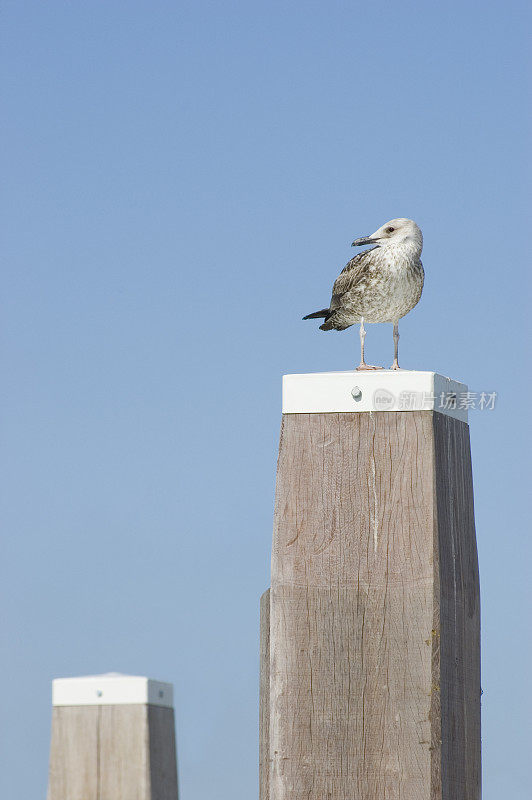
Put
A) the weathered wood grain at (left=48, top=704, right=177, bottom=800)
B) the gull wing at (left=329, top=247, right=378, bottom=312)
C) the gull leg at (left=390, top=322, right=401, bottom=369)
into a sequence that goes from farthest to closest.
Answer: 1. the gull wing at (left=329, top=247, right=378, bottom=312)
2. the gull leg at (left=390, top=322, right=401, bottom=369)
3. the weathered wood grain at (left=48, top=704, right=177, bottom=800)

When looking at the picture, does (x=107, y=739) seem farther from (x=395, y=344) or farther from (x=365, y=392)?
(x=395, y=344)

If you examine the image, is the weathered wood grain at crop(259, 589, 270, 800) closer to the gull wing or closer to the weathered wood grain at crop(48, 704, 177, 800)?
the weathered wood grain at crop(48, 704, 177, 800)

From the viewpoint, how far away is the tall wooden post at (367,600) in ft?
9.52

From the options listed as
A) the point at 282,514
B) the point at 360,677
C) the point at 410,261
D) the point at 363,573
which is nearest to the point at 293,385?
the point at 282,514

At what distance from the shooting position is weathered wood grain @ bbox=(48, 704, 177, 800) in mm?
3334

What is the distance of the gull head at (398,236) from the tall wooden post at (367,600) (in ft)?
9.04

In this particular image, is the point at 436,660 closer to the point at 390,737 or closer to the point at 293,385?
the point at 390,737

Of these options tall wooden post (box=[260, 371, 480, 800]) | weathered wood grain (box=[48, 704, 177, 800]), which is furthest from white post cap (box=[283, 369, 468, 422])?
weathered wood grain (box=[48, 704, 177, 800])

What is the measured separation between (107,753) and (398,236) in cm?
353

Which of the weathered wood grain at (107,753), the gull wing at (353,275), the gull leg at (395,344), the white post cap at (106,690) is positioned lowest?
the weathered wood grain at (107,753)

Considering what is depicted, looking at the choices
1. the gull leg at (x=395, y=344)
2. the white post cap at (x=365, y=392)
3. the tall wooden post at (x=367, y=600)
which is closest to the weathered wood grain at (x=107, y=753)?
the tall wooden post at (x=367, y=600)

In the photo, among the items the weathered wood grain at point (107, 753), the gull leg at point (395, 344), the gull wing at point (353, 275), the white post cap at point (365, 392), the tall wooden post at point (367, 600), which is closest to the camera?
the tall wooden post at point (367, 600)

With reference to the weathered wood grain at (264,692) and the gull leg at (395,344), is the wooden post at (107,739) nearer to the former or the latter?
the weathered wood grain at (264,692)

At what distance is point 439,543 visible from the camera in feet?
9.87
